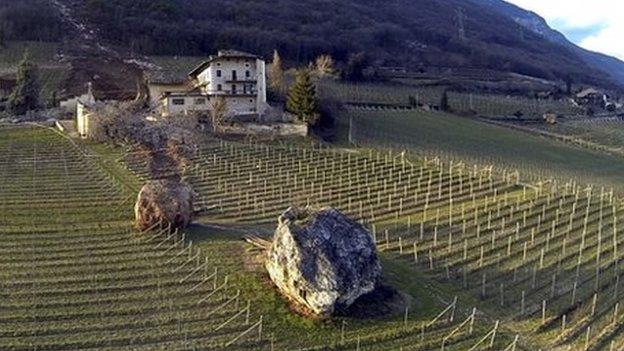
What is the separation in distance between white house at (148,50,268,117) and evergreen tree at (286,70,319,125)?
513 cm

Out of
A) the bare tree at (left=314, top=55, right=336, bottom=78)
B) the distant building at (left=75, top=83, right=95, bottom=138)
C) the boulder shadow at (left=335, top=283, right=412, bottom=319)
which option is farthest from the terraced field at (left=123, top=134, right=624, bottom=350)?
the bare tree at (left=314, top=55, right=336, bottom=78)

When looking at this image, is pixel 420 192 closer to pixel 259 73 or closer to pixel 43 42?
pixel 259 73

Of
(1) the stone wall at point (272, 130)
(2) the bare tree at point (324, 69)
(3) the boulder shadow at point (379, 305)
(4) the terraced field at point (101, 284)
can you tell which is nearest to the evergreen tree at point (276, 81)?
(1) the stone wall at point (272, 130)

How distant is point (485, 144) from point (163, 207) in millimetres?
48922

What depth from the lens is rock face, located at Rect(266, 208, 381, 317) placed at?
30.3 metres

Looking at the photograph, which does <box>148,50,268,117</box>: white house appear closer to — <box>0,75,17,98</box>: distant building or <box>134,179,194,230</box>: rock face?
<box>0,75,17,98</box>: distant building

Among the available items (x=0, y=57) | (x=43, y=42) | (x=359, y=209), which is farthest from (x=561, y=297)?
(x=43, y=42)

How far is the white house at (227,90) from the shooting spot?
254 feet

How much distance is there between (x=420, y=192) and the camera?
49406 mm

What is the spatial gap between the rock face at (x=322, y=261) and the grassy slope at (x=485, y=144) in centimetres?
3566

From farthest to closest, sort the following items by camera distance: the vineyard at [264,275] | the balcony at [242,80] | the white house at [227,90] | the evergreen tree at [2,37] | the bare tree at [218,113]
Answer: the evergreen tree at [2,37] → the balcony at [242,80] → the white house at [227,90] → the bare tree at [218,113] → the vineyard at [264,275]

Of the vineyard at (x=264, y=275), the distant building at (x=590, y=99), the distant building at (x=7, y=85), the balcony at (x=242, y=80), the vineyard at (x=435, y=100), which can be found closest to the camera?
the vineyard at (x=264, y=275)

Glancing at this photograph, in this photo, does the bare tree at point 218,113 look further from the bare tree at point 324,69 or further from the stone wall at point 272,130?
the bare tree at point 324,69

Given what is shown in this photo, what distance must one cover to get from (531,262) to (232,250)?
1487 cm
